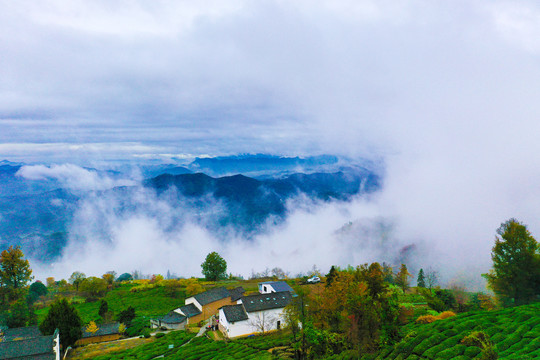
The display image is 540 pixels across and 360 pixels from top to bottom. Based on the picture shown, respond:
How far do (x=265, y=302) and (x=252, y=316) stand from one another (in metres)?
4.26

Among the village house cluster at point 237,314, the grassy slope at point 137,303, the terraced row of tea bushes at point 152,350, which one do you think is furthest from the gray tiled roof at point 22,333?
the terraced row of tea bushes at point 152,350

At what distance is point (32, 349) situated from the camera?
171 ft

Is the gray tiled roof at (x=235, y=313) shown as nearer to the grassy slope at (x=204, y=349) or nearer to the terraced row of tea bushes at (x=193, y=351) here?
the grassy slope at (x=204, y=349)

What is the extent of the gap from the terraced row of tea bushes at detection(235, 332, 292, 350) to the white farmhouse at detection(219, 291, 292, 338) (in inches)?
116

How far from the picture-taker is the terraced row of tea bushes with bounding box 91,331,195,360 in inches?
2063

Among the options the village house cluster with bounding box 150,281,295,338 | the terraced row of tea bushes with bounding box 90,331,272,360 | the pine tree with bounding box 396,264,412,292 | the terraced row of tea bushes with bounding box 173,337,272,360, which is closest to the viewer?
the terraced row of tea bushes with bounding box 173,337,272,360

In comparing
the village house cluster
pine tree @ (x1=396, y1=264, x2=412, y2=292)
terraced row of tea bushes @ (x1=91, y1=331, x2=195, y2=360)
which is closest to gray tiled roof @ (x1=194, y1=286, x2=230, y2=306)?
the village house cluster

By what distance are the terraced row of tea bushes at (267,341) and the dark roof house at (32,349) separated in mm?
30037

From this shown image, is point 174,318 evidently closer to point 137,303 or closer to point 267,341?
point 267,341

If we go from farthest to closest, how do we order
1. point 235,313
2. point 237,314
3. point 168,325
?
point 168,325 < point 235,313 < point 237,314

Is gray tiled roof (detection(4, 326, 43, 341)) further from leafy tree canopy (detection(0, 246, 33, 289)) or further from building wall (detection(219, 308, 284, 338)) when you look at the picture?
building wall (detection(219, 308, 284, 338))

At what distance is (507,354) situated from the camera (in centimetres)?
3012

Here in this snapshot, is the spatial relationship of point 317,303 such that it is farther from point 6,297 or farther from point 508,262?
point 6,297

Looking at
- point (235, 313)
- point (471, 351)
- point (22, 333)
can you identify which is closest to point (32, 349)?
point (22, 333)
